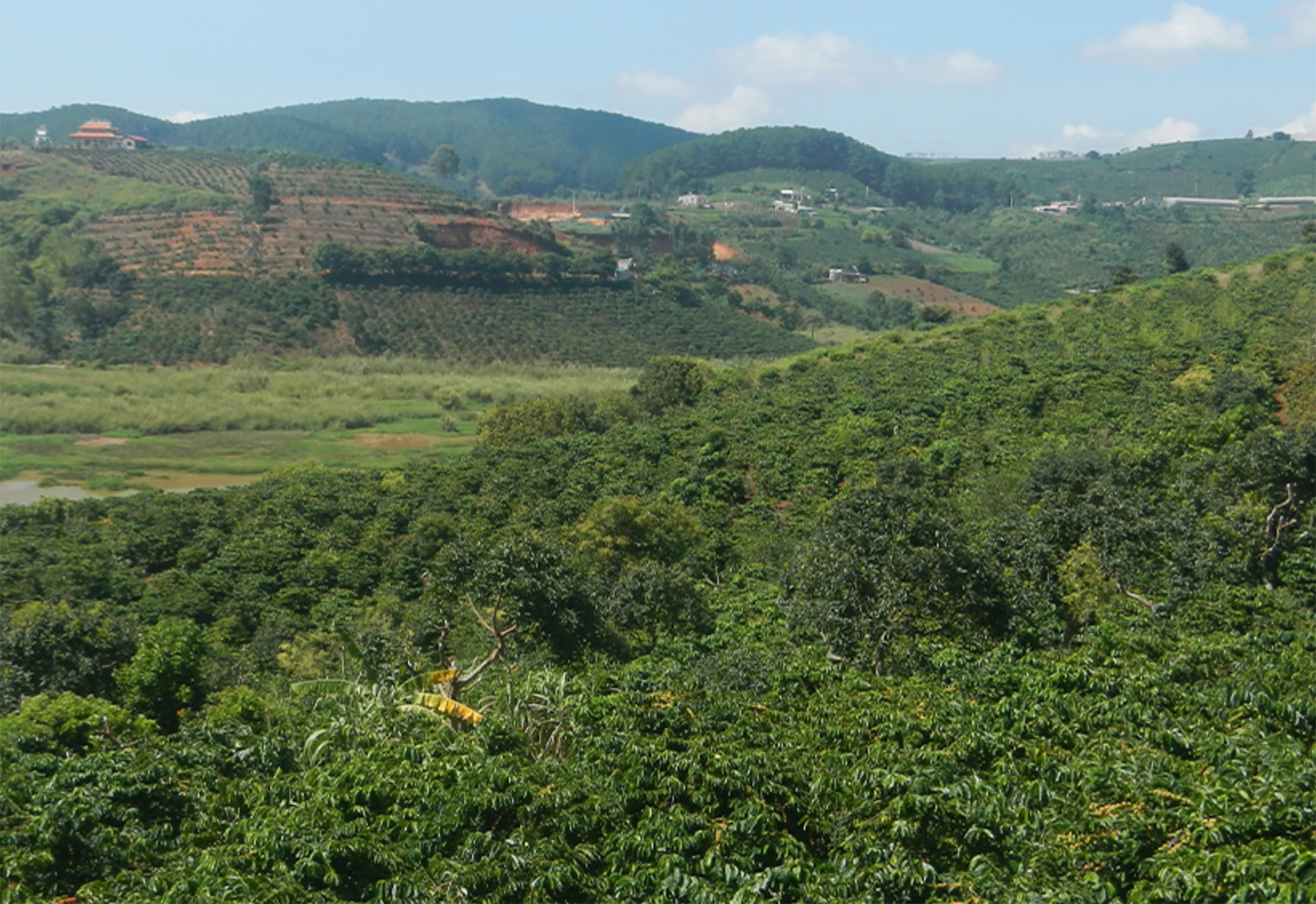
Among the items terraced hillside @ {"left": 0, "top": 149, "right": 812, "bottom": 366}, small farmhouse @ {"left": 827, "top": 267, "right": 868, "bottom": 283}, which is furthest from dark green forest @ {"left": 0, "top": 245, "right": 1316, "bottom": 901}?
small farmhouse @ {"left": 827, "top": 267, "right": 868, "bottom": 283}

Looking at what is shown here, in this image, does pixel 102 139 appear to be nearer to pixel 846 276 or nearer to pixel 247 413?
pixel 247 413

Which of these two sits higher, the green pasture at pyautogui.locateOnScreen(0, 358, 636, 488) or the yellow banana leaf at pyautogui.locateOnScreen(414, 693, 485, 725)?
the yellow banana leaf at pyautogui.locateOnScreen(414, 693, 485, 725)

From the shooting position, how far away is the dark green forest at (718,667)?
9.25 metres

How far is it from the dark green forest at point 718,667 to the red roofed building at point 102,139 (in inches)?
4190

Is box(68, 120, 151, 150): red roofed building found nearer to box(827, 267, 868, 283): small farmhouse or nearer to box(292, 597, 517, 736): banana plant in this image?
→ box(827, 267, 868, 283): small farmhouse

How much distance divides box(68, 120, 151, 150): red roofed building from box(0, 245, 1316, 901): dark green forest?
349 feet

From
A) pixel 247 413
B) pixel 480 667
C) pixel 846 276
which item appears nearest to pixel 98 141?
pixel 247 413

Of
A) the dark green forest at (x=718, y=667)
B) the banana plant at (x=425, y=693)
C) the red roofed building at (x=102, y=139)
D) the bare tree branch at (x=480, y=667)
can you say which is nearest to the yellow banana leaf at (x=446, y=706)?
the banana plant at (x=425, y=693)

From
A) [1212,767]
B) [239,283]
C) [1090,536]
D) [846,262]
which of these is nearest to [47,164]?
[239,283]

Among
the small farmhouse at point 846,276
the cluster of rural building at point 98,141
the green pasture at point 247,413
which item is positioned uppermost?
the cluster of rural building at point 98,141

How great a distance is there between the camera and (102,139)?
133875 mm

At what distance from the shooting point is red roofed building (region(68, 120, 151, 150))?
130125 mm

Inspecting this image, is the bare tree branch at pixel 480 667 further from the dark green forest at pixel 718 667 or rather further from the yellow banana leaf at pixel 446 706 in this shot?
the yellow banana leaf at pixel 446 706

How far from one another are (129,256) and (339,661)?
3160 inches
